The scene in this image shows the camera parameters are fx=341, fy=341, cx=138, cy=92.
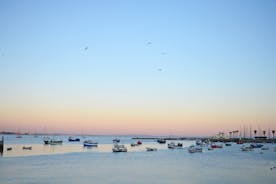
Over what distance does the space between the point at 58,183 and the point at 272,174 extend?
23.5 meters

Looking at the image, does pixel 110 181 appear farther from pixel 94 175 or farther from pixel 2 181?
pixel 2 181

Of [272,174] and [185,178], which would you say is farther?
[272,174]

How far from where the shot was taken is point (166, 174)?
3744cm

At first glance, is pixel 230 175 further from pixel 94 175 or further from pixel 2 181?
pixel 2 181

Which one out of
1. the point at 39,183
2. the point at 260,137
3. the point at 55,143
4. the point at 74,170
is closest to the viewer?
the point at 39,183

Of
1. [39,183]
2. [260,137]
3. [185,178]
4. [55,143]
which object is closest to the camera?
[39,183]

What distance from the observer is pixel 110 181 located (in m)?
32.6

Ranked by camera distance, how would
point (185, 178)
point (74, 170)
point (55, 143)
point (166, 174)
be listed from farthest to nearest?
1. point (55, 143)
2. point (74, 170)
3. point (166, 174)
4. point (185, 178)

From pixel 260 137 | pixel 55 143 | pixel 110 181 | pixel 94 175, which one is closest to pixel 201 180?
pixel 110 181

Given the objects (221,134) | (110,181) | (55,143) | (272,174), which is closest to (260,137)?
(221,134)

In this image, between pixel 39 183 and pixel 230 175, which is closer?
pixel 39 183

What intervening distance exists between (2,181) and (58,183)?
514cm

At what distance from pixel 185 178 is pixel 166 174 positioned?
10.2ft

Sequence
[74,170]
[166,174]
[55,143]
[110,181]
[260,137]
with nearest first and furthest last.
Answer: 1. [110,181]
2. [166,174]
3. [74,170]
4. [55,143]
5. [260,137]
